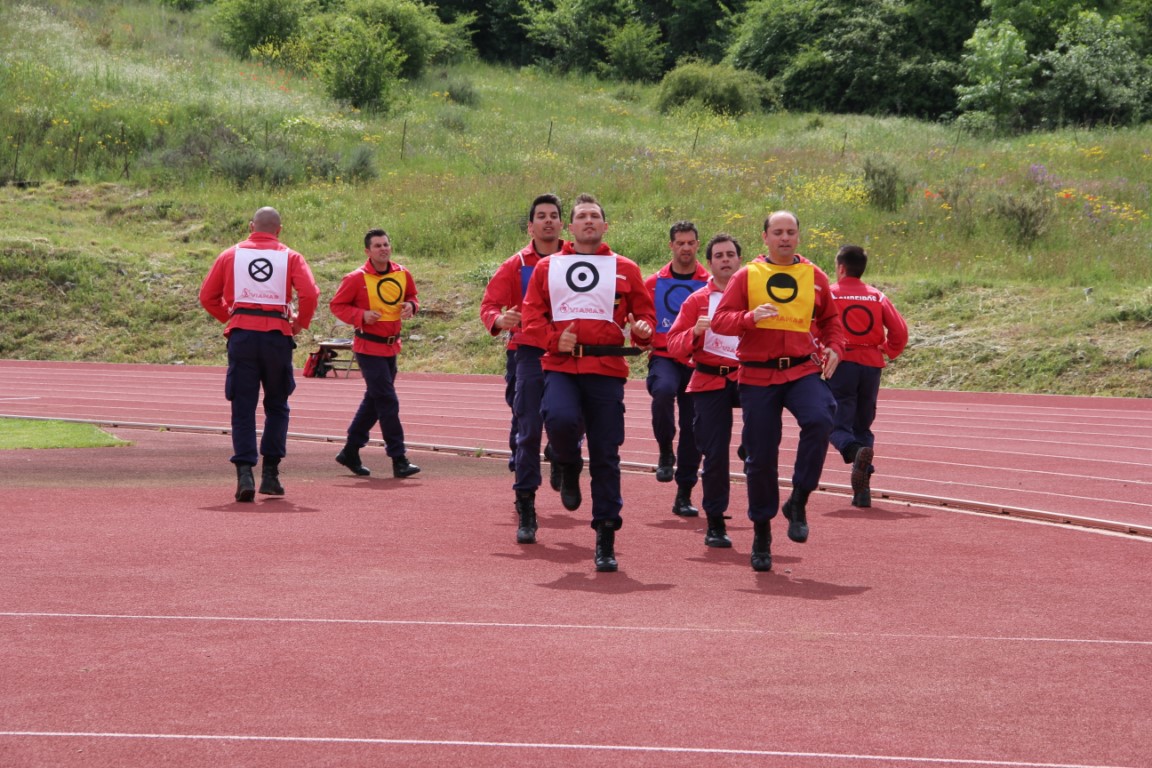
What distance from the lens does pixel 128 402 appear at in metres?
20.0

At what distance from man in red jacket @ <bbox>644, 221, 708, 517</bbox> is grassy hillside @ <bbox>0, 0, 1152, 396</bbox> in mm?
12052

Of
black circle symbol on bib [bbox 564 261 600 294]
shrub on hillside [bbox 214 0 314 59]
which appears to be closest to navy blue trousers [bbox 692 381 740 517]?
black circle symbol on bib [bbox 564 261 600 294]

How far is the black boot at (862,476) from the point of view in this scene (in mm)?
10383

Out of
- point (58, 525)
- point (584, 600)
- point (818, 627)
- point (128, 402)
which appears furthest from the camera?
point (128, 402)


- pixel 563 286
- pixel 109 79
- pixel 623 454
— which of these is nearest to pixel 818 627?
pixel 563 286

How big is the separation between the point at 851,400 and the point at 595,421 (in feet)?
11.3

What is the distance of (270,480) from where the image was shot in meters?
11.1

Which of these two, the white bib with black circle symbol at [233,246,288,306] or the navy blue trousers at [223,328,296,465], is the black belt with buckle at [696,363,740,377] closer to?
the navy blue trousers at [223,328,296,465]

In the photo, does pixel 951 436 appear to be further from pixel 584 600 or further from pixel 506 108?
pixel 506 108

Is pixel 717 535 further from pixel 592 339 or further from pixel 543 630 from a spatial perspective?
pixel 543 630

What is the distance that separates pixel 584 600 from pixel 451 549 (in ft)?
5.86

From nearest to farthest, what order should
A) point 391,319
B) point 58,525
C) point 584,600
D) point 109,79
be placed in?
point 584,600 → point 58,525 → point 391,319 → point 109,79

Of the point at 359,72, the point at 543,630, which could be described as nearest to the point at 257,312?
the point at 543,630

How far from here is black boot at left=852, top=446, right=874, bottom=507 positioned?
10.4m
